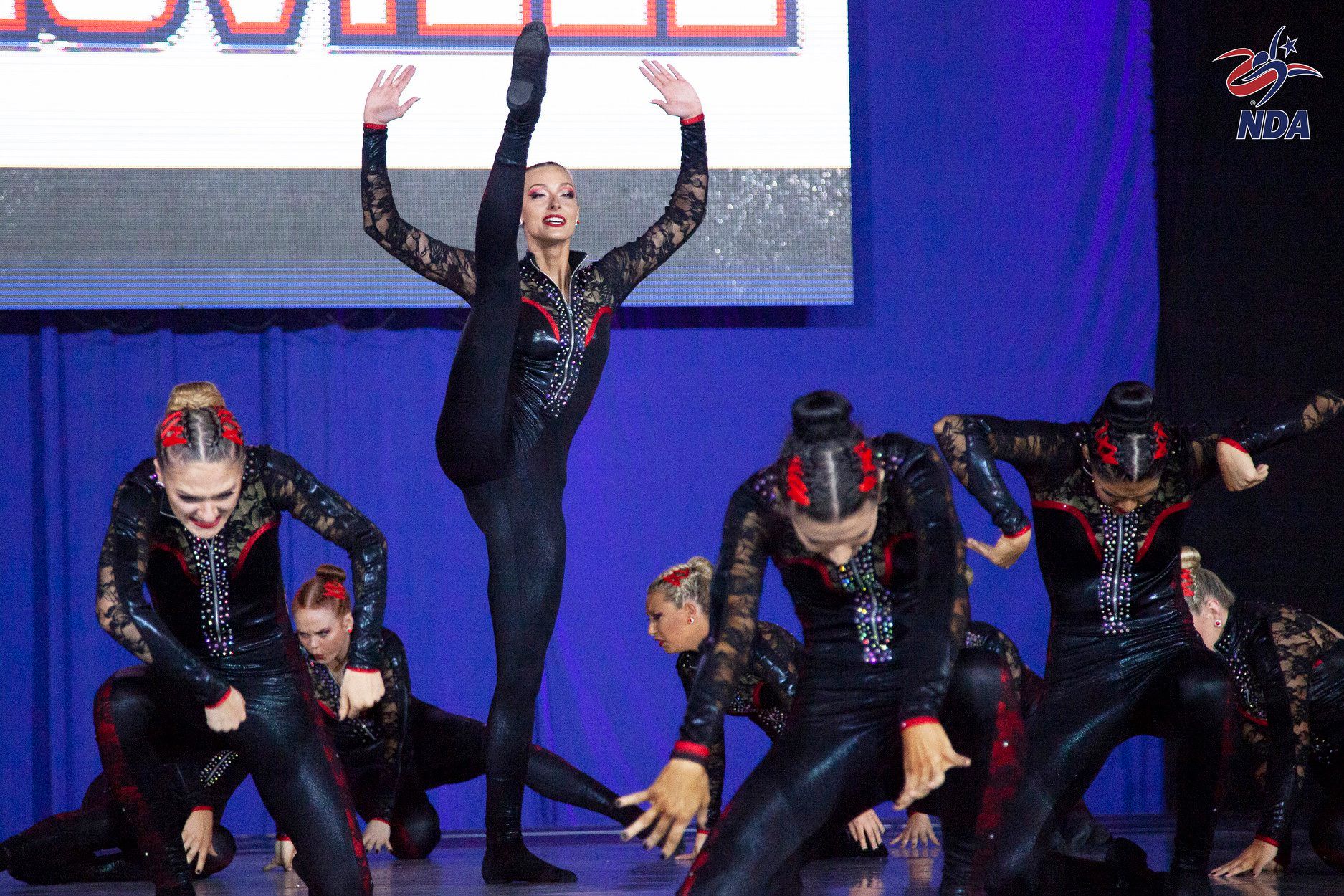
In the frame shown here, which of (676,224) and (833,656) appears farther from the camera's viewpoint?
(676,224)

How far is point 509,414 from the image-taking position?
3.27 meters

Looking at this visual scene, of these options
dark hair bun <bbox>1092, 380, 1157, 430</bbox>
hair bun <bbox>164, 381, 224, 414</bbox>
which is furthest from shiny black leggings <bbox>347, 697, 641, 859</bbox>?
dark hair bun <bbox>1092, 380, 1157, 430</bbox>

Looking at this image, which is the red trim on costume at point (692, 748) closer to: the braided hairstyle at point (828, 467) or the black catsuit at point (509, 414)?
the braided hairstyle at point (828, 467)

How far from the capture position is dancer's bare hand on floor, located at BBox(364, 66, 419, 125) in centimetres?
339

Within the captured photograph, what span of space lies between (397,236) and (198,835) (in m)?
1.71

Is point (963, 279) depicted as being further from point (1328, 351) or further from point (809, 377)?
point (1328, 351)

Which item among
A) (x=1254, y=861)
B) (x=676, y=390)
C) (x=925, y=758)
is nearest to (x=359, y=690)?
(x=925, y=758)

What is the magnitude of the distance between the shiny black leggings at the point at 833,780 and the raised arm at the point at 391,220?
143 cm

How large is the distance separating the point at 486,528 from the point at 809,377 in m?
2.62

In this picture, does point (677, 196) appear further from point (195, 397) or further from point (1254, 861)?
point (1254, 861)

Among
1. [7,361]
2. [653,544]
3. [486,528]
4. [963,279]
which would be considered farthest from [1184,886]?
[7,361]

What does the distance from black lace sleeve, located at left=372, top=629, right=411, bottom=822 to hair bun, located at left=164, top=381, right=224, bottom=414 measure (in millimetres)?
1235

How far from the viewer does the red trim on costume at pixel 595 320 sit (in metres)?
3.45

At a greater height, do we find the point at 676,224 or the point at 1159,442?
the point at 676,224
